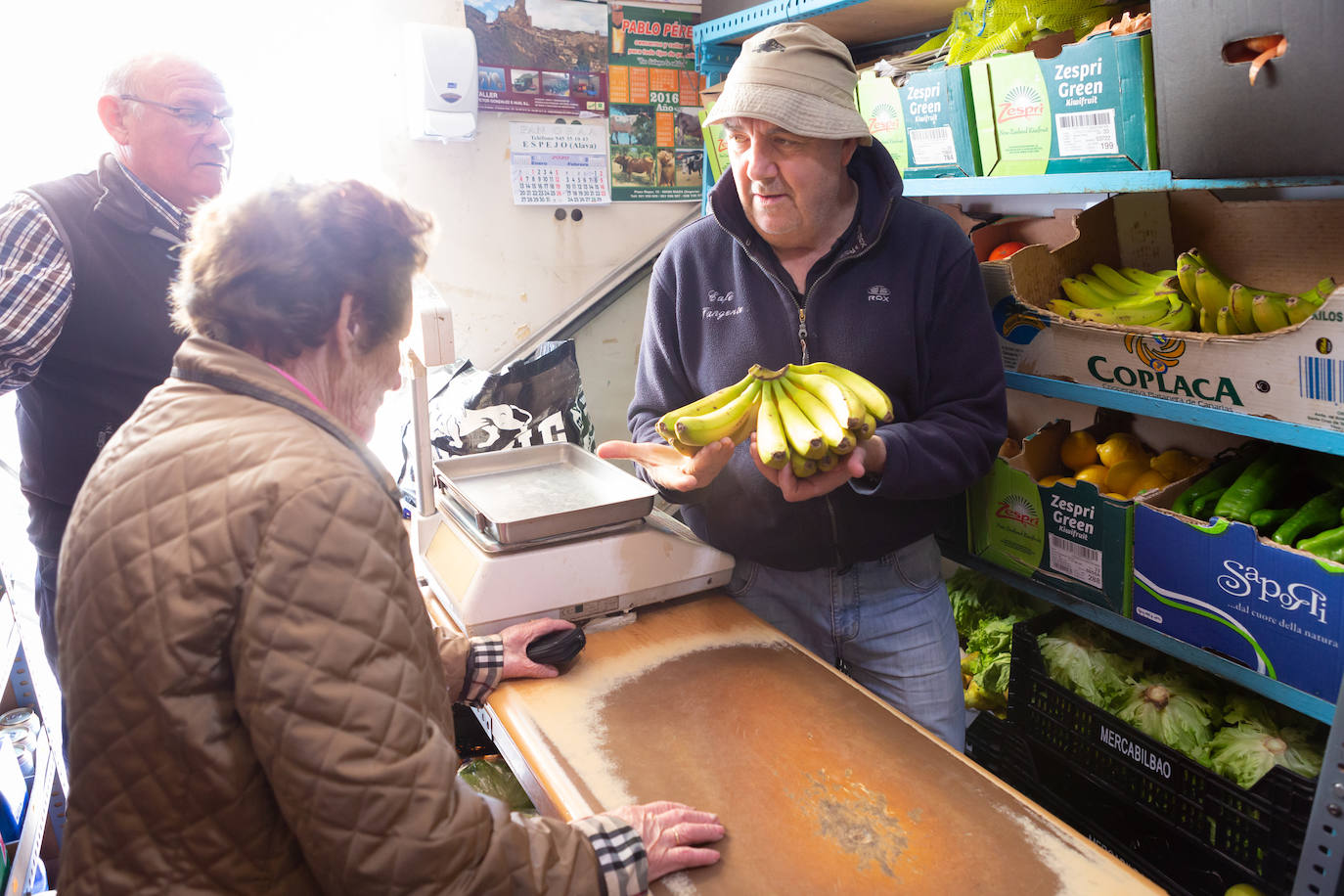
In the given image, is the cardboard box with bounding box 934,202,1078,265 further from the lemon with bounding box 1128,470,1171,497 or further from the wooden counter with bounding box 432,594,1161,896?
the wooden counter with bounding box 432,594,1161,896

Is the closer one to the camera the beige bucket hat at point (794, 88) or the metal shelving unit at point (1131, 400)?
the metal shelving unit at point (1131, 400)

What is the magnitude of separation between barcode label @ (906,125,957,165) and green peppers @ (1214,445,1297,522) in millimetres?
1038

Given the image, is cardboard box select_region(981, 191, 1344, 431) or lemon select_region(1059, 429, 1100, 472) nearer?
cardboard box select_region(981, 191, 1344, 431)

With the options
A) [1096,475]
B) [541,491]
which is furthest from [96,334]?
[1096,475]

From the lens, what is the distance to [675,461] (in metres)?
1.91

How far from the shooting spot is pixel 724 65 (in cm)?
343

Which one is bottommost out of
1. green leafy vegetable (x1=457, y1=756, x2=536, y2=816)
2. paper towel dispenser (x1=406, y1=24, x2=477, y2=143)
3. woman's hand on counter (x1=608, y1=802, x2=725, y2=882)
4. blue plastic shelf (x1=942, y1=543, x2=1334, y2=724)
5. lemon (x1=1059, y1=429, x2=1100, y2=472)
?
green leafy vegetable (x1=457, y1=756, x2=536, y2=816)

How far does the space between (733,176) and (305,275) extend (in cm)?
114

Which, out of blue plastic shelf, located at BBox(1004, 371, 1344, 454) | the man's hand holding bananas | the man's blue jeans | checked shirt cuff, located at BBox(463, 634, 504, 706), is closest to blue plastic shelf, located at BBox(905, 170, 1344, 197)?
blue plastic shelf, located at BBox(1004, 371, 1344, 454)

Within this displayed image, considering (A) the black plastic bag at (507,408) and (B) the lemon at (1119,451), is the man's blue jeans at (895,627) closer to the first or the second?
(B) the lemon at (1119,451)

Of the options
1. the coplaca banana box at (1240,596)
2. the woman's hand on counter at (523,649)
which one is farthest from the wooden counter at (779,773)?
the coplaca banana box at (1240,596)

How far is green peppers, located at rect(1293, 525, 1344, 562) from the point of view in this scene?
1766 millimetres

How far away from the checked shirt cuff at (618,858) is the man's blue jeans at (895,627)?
2.88ft

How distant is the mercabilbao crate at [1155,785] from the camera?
1.84 m
